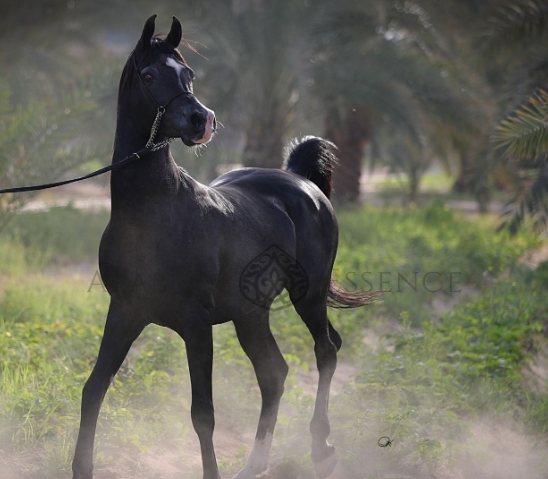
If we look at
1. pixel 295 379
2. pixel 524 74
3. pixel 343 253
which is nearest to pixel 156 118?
pixel 295 379

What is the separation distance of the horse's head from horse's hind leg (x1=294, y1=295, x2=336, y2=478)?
150cm

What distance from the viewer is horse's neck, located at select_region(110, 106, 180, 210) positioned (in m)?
3.27

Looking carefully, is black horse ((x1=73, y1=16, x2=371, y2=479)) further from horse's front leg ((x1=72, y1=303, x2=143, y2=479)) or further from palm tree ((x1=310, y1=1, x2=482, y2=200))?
palm tree ((x1=310, y1=1, x2=482, y2=200))

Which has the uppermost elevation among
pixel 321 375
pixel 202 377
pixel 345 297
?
pixel 202 377

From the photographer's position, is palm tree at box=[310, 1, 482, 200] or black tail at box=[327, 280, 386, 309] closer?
black tail at box=[327, 280, 386, 309]

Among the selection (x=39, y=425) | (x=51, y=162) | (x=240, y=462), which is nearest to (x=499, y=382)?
(x=240, y=462)

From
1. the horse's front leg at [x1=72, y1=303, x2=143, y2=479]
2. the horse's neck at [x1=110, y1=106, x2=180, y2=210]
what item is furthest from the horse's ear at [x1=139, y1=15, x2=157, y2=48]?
the horse's front leg at [x1=72, y1=303, x2=143, y2=479]

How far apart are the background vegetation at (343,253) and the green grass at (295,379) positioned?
0.8 inches

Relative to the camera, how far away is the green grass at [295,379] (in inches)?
170

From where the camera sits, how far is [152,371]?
16.9 ft

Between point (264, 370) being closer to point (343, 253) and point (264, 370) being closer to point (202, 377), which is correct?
point (202, 377)

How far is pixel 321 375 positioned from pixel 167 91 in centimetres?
201

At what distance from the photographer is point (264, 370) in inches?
164

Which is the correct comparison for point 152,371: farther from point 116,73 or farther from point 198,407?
point 116,73
